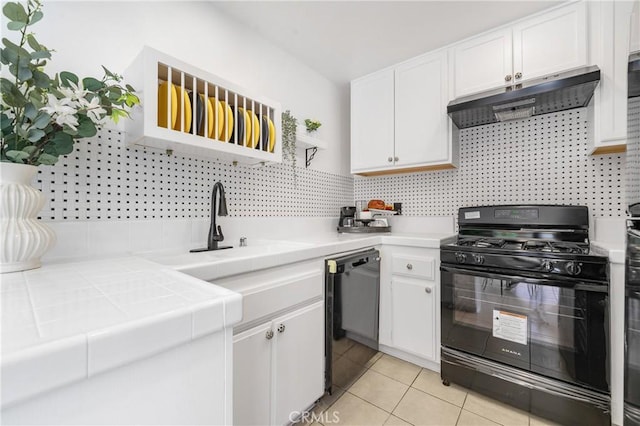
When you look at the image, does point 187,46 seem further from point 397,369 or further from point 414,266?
point 397,369

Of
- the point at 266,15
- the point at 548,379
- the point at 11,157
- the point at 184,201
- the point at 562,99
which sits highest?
the point at 266,15

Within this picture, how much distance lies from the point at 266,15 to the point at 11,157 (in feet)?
5.48

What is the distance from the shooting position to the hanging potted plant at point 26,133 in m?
0.84

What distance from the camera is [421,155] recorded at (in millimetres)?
2281

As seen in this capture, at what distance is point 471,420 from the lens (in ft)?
4.86

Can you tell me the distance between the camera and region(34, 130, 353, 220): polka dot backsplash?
118 cm

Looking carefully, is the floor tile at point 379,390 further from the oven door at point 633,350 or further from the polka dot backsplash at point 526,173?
the polka dot backsplash at point 526,173

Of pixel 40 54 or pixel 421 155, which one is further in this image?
pixel 421 155

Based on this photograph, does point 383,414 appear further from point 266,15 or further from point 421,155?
point 266,15

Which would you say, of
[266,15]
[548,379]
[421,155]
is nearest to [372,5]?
[266,15]

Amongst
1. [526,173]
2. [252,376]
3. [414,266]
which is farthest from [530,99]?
[252,376]

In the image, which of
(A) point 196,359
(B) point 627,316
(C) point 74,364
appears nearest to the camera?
(C) point 74,364

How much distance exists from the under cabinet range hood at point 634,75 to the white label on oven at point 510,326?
1.22 m

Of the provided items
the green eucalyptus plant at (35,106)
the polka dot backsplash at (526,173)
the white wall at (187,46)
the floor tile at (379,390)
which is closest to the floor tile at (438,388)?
the floor tile at (379,390)
